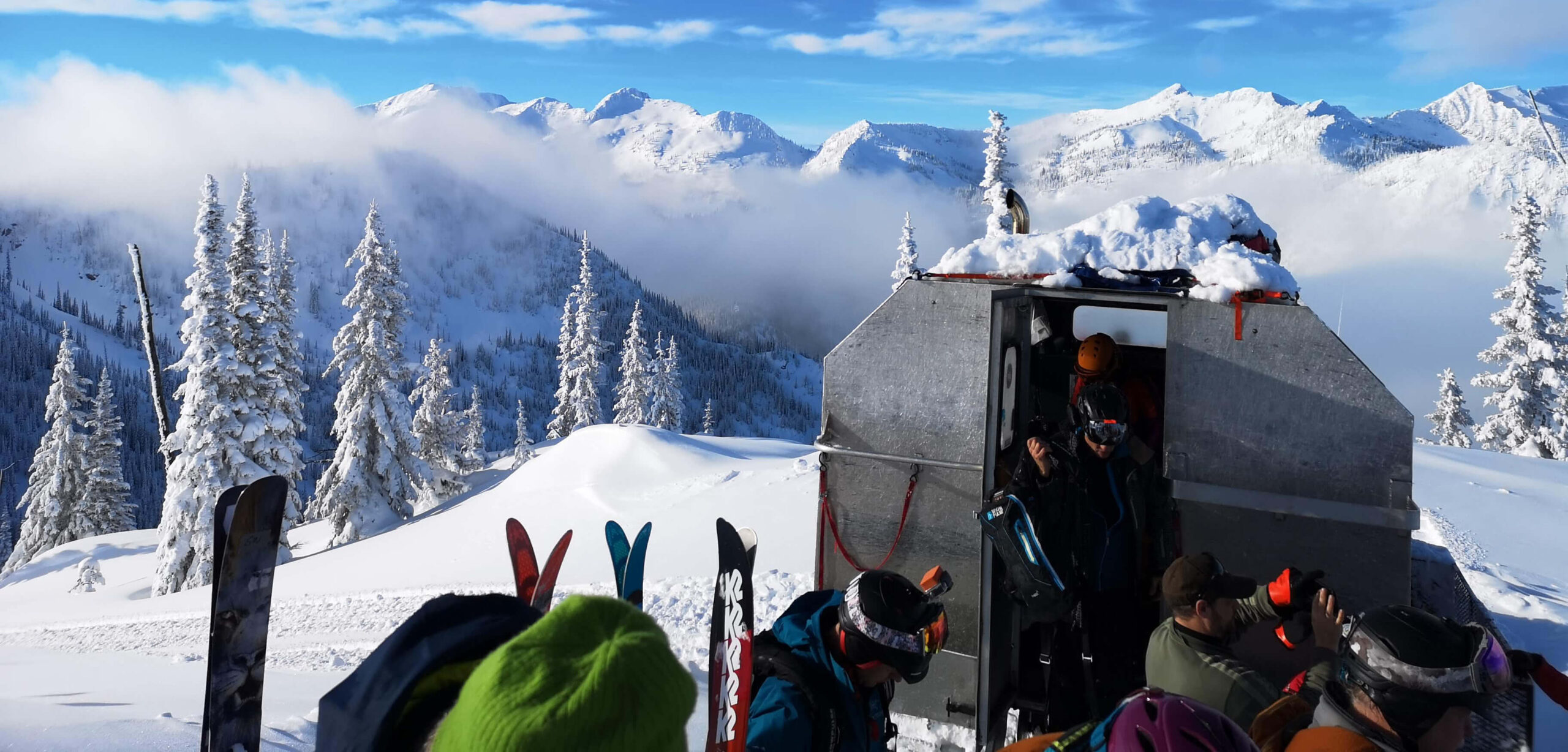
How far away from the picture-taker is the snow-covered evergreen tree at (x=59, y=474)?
4031 centimetres

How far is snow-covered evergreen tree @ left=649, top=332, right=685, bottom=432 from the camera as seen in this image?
4772 cm

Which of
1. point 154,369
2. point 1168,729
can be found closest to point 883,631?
point 1168,729

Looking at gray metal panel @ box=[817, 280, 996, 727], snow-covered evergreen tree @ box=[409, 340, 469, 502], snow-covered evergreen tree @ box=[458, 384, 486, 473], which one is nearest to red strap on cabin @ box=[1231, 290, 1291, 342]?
gray metal panel @ box=[817, 280, 996, 727]

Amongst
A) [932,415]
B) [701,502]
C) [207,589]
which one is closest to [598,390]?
[207,589]

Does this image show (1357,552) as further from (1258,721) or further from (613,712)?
(613,712)

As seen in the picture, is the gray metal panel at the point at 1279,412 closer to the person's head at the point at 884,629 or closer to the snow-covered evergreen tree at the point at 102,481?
the person's head at the point at 884,629

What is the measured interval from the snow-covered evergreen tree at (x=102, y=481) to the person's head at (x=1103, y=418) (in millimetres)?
49776

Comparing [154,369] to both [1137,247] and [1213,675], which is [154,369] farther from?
[1213,675]

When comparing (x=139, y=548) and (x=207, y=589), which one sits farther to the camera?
(x=139, y=548)

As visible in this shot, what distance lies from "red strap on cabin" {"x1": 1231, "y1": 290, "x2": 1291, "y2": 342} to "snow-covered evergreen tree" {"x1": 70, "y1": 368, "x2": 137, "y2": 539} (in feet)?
166

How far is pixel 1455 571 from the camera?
19.0 feet

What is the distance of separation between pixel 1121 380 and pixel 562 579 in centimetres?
985

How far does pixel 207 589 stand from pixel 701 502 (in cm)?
1459

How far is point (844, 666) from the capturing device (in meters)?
3.21
